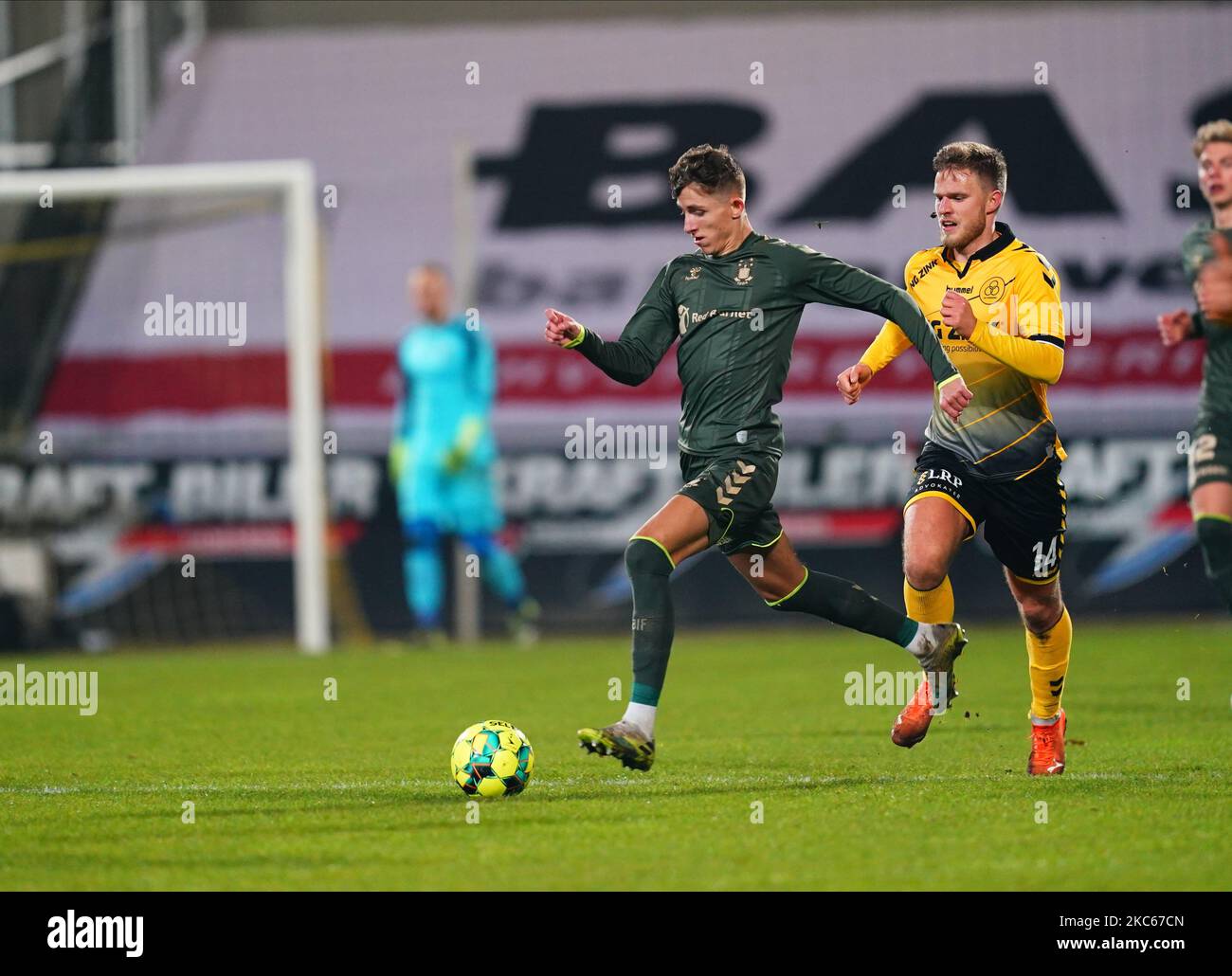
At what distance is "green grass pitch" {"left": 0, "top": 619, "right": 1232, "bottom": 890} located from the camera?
4.67m

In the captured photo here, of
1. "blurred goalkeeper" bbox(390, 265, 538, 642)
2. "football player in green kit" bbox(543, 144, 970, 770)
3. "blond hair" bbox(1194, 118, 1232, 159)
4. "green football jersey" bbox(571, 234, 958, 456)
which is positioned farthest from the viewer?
"blurred goalkeeper" bbox(390, 265, 538, 642)

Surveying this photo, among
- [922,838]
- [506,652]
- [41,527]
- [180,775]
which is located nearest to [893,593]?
[506,652]

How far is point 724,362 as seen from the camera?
6.51 metres

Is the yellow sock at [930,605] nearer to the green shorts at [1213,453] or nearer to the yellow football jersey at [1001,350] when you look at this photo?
the yellow football jersey at [1001,350]

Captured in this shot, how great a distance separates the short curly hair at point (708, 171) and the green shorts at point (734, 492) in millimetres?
900

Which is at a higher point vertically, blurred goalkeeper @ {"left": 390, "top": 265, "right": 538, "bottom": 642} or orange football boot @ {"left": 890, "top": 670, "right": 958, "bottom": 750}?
blurred goalkeeper @ {"left": 390, "top": 265, "right": 538, "bottom": 642}

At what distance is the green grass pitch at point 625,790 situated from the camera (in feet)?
15.3

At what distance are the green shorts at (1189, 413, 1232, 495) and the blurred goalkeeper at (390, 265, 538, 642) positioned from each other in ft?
23.8

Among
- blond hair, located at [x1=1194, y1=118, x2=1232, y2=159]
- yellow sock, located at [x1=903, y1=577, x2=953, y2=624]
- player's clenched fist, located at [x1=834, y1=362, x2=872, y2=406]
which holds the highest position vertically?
blond hair, located at [x1=1194, y1=118, x2=1232, y2=159]

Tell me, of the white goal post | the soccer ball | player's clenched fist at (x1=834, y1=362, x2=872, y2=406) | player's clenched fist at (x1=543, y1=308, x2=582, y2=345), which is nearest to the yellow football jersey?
player's clenched fist at (x1=834, y1=362, x2=872, y2=406)

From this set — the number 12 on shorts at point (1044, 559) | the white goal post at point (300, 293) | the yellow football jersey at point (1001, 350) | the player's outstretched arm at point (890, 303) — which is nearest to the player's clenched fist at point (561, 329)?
the player's outstretched arm at point (890, 303)

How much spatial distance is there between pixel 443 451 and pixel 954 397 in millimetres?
8174

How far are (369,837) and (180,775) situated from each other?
68.9 inches

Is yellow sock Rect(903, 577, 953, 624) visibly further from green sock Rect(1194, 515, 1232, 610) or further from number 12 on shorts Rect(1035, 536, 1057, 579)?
green sock Rect(1194, 515, 1232, 610)
